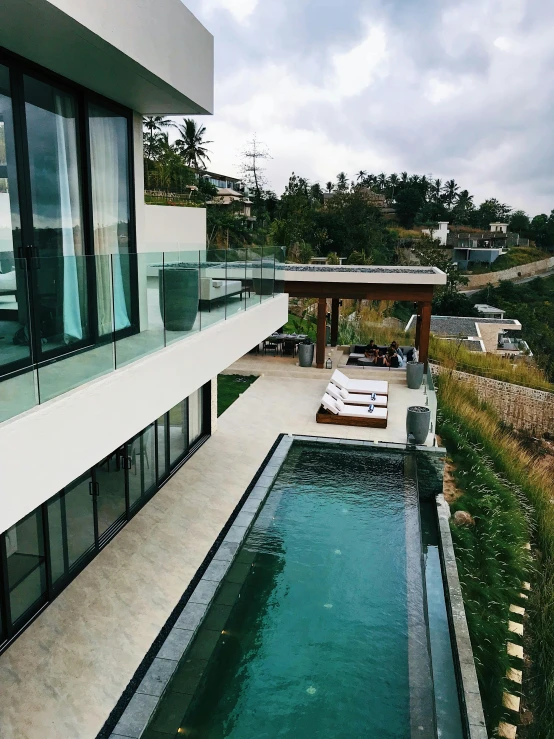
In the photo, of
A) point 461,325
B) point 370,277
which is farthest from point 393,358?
point 461,325

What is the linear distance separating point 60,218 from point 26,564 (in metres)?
4.30

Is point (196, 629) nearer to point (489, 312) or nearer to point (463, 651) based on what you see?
point (463, 651)

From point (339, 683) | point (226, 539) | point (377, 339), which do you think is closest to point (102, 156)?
point (226, 539)

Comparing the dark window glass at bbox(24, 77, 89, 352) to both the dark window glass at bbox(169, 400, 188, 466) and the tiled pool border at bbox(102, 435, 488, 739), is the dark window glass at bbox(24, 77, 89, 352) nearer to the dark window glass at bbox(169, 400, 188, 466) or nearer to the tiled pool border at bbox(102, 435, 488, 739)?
the tiled pool border at bbox(102, 435, 488, 739)

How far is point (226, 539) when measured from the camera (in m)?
9.84

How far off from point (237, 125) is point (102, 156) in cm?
6987

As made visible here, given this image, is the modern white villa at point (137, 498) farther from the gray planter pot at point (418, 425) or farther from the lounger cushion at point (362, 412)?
the lounger cushion at point (362, 412)

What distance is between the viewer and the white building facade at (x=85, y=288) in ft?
17.0

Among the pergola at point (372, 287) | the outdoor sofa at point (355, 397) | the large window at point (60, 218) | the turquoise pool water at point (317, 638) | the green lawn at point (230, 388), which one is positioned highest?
the large window at point (60, 218)

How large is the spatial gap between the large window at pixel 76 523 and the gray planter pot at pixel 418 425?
538 centimetres

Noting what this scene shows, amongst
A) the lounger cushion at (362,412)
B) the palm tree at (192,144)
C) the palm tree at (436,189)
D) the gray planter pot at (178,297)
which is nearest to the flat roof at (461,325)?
the lounger cushion at (362,412)

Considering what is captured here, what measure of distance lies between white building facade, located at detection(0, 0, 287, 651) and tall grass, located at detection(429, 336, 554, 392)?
59.7ft

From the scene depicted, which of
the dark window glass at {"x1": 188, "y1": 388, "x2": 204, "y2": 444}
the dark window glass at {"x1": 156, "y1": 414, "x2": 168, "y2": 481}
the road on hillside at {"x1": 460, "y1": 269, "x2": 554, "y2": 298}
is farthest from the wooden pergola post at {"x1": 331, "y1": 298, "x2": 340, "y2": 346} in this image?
the road on hillside at {"x1": 460, "y1": 269, "x2": 554, "y2": 298}

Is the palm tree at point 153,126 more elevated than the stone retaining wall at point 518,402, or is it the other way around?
the palm tree at point 153,126
